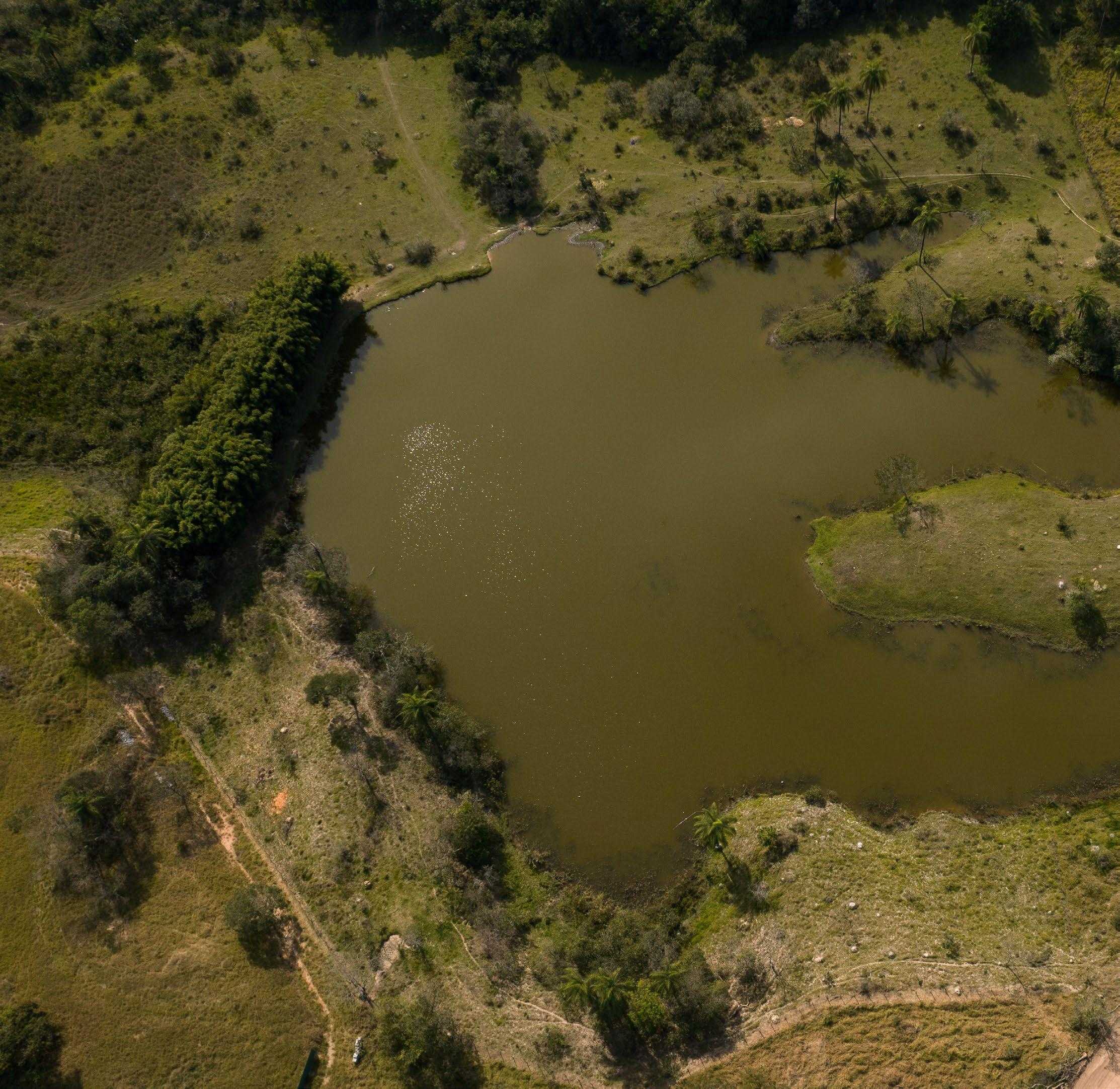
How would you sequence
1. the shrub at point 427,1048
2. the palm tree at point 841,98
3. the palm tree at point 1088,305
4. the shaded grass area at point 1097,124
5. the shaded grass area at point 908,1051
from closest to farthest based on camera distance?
the shaded grass area at point 908,1051
the shrub at point 427,1048
the palm tree at point 1088,305
the shaded grass area at point 1097,124
the palm tree at point 841,98

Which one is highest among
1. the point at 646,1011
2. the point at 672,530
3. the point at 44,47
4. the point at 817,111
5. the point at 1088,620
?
the point at 44,47

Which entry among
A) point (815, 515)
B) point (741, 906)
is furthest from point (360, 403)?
point (741, 906)

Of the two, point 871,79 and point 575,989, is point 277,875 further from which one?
point 871,79

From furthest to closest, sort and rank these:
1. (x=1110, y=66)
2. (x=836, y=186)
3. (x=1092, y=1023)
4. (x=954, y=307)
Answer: (x=1110, y=66), (x=836, y=186), (x=954, y=307), (x=1092, y=1023)

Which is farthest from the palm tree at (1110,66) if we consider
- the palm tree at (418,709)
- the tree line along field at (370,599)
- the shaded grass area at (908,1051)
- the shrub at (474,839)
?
the shrub at (474,839)

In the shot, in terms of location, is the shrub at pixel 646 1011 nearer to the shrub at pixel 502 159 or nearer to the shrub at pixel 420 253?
the shrub at pixel 420 253

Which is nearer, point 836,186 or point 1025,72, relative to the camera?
point 836,186

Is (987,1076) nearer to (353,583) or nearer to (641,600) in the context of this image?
(641,600)

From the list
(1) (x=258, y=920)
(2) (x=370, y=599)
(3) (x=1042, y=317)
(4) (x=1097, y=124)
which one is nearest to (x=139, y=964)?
(1) (x=258, y=920)
